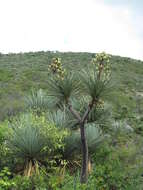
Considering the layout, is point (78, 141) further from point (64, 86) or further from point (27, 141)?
point (64, 86)

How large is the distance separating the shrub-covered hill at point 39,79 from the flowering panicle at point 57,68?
0.99m

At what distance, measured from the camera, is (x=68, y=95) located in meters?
5.94

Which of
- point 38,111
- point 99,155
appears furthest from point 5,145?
point 38,111

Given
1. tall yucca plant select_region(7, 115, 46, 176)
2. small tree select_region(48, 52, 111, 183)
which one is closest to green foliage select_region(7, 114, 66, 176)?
tall yucca plant select_region(7, 115, 46, 176)

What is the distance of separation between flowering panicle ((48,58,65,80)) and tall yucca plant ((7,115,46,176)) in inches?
63.2

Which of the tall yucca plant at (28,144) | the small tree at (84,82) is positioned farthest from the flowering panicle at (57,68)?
the tall yucca plant at (28,144)

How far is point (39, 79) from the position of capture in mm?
23469

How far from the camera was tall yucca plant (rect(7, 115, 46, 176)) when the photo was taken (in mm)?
6623

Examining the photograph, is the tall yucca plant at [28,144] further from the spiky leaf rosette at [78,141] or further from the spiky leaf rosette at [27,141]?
the spiky leaf rosette at [78,141]

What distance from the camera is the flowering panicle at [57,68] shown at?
5.73m

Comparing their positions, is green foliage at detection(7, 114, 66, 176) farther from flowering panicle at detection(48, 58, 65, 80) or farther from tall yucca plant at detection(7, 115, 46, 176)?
flowering panicle at detection(48, 58, 65, 80)

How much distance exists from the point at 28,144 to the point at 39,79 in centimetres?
1708

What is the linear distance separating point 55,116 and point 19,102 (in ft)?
21.0

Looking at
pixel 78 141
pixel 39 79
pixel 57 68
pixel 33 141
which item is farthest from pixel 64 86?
pixel 39 79
